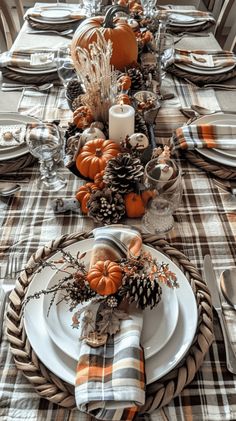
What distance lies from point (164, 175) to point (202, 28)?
1075mm

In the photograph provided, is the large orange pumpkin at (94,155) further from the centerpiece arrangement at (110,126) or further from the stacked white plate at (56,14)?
the stacked white plate at (56,14)

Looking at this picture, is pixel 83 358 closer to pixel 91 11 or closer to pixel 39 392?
pixel 39 392

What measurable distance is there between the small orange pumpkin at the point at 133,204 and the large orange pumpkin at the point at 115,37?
578 mm

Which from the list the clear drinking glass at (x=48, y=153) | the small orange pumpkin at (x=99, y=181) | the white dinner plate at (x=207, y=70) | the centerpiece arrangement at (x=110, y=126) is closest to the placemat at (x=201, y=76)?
the white dinner plate at (x=207, y=70)

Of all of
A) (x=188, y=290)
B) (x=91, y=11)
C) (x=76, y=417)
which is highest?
(x=91, y=11)

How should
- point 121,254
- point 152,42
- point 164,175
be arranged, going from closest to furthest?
point 121,254 < point 164,175 < point 152,42

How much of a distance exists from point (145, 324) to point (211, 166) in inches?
18.7

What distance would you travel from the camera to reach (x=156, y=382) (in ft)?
1.74

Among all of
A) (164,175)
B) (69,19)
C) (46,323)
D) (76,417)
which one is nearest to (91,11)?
(69,19)

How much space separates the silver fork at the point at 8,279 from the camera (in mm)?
639

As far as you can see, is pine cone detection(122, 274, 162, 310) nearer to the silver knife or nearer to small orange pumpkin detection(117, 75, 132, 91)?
the silver knife

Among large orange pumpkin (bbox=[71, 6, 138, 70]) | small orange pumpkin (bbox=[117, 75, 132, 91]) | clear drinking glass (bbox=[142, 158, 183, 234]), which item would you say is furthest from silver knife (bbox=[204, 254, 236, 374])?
large orange pumpkin (bbox=[71, 6, 138, 70])

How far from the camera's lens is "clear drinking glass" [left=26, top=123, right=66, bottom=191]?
91 cm

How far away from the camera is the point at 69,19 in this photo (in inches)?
63.1
